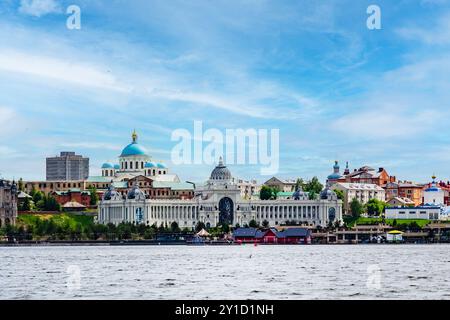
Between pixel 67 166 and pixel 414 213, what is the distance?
254 feet

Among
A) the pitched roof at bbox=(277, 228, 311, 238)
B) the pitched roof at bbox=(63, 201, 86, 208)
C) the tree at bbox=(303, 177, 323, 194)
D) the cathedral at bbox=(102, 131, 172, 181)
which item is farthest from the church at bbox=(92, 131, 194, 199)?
the pitched roof at bbox=(277, 228, 311, 238)

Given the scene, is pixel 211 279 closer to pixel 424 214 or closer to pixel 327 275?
pixel 327 275

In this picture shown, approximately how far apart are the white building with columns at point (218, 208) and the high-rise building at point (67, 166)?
59264mm

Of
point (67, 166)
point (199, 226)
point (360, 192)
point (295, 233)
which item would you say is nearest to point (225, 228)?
point (199, 226)

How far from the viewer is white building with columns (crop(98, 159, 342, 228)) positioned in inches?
4897

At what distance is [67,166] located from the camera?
610ft

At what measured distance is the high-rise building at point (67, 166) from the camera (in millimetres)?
185863

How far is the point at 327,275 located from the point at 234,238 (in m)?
61.5

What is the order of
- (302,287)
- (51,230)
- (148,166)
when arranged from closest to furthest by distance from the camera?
(302,287) → (51,230) → (148,166)

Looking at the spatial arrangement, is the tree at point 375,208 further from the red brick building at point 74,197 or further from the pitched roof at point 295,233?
the red brick building at point 74,197

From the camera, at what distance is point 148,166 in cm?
14488

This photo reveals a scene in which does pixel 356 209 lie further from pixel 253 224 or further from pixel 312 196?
pixel 253 224

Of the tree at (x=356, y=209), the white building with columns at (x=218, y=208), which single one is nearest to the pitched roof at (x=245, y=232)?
the white building with columns at (x=218, y=208)
